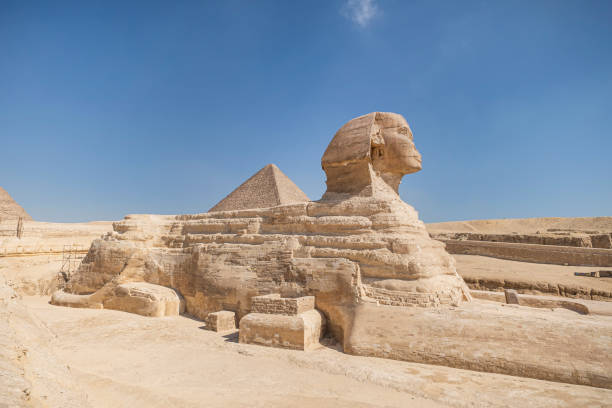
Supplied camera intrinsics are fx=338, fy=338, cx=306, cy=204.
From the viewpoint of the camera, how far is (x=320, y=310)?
6262 millimetres

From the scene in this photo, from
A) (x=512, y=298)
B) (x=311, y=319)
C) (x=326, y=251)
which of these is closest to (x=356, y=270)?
(x=326, y=251)

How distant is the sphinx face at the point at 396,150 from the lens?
23.4 feet

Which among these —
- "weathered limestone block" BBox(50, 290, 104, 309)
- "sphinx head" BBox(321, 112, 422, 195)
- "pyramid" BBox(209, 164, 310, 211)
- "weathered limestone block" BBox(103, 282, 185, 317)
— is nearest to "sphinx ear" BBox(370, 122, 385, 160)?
"sphinx head" BBox(321, 112, 422, 195)

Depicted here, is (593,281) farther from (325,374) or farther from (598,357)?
(325,374)

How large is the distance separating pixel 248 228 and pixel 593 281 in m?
11.9

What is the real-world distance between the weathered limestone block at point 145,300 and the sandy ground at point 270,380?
1688mm

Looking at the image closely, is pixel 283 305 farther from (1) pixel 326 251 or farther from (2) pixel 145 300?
(2) pixel 145 300

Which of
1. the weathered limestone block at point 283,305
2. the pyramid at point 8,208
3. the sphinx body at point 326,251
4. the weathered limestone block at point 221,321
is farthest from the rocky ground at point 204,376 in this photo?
the pyramid at point 8,208

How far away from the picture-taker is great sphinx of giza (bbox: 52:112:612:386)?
4.54 metres

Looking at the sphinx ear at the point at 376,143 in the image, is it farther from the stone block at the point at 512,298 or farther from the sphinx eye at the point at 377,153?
the stone block at the point at 512,298

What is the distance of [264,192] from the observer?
15.1 metres

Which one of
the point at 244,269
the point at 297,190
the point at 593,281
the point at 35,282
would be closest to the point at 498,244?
the point at 593,281

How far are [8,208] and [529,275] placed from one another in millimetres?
33812

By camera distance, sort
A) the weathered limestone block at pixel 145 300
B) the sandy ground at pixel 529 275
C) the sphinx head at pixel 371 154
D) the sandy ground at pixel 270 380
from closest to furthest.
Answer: the sandy ground at pixel 270 380 < the sphinx head at pixel 371 154 < the weathered limestone block at pixel 145 300 < the sandy ground at pixel 529 275
